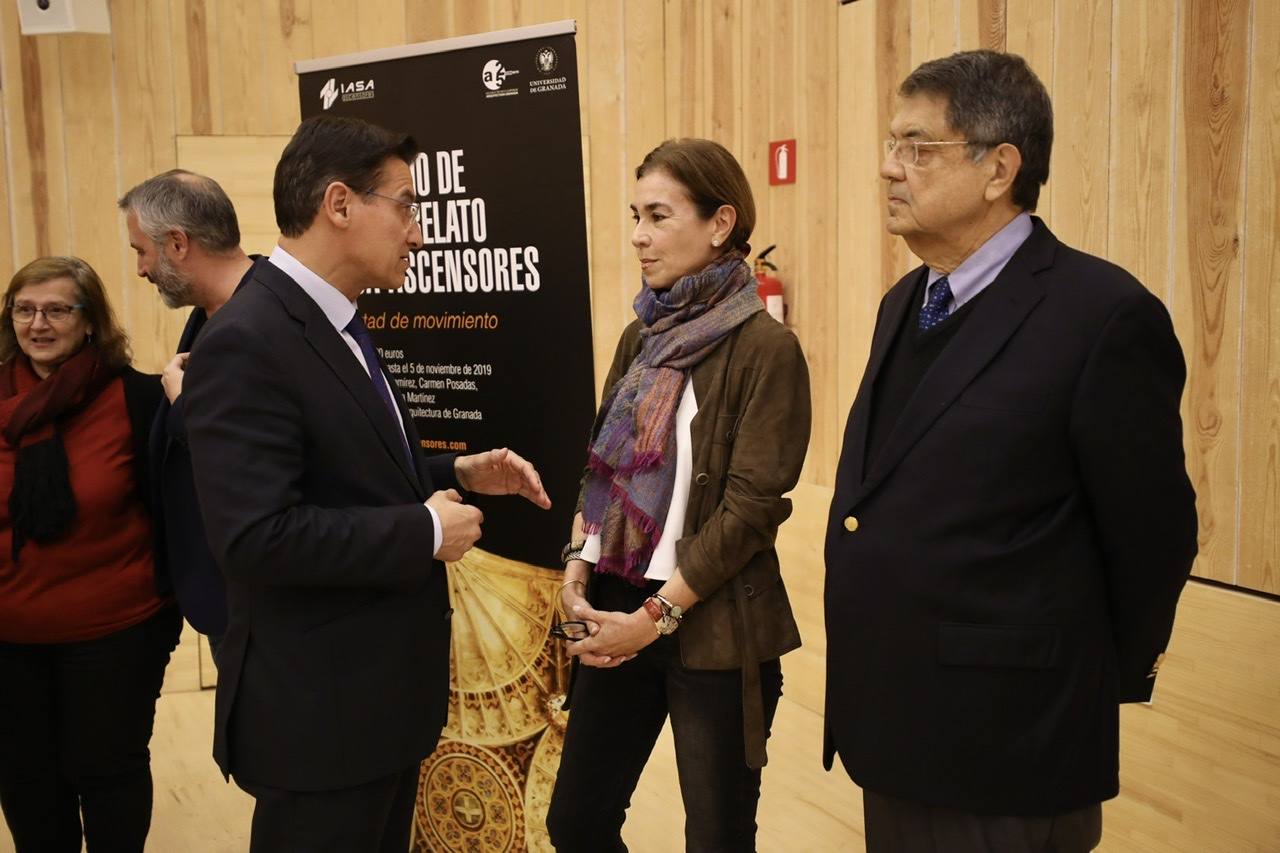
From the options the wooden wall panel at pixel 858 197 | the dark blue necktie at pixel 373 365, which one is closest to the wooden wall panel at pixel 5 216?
the wooden wall panel at pixel 858 197

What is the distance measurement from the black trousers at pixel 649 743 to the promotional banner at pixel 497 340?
505 millimetres

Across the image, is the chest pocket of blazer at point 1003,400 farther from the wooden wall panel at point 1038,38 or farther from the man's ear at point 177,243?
the wooden wall panel at point 1038,38

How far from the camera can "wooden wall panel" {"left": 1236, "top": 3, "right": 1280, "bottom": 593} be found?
2.73m

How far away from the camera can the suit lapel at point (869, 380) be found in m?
1.81

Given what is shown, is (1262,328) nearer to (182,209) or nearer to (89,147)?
(182,209)

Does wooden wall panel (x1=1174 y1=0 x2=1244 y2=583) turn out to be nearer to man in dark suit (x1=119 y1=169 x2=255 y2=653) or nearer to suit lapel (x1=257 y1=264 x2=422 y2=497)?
suit lapel (x1=257 y1=264 x2=422 y2=497)

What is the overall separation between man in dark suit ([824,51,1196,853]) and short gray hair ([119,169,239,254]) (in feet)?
5.39

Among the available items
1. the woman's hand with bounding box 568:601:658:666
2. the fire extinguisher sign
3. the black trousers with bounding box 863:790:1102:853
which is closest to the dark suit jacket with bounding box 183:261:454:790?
the woman's hand with bounding box 568:601:658:666

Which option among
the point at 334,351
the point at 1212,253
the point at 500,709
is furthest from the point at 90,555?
the point at 1212,253

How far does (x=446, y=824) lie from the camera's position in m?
3.01

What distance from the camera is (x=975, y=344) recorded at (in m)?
1.67

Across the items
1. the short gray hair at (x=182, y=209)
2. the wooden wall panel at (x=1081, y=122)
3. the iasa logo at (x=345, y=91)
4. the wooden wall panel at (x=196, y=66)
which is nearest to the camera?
the short gray hair at (x=182, y=209)

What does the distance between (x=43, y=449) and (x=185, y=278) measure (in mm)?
528

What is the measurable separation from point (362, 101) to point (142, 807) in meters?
1.88
